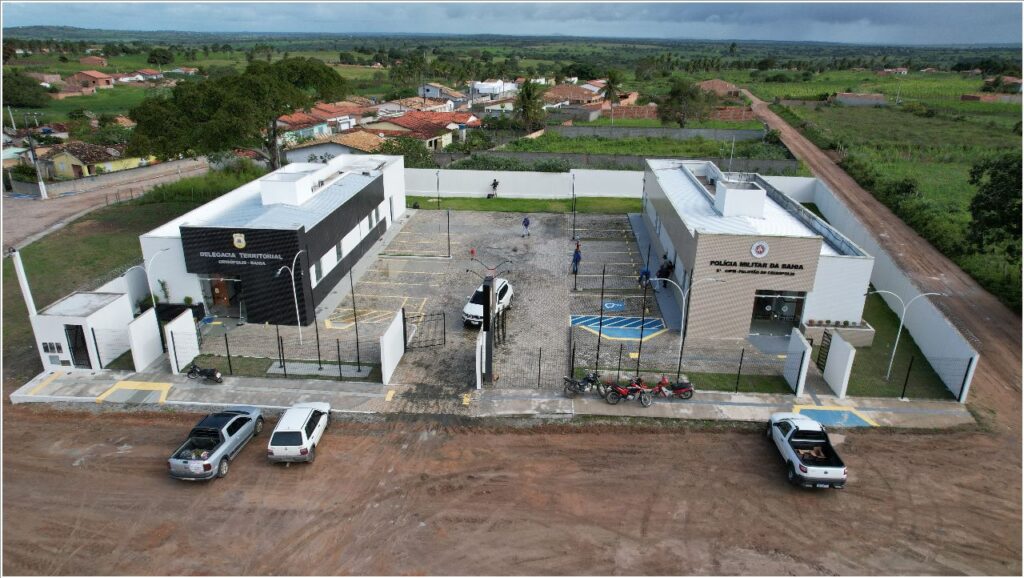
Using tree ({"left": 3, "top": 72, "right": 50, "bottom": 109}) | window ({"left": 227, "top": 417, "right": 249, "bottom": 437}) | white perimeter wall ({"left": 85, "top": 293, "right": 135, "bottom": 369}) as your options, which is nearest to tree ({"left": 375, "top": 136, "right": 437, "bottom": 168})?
white perimeter wall ({"left": 85, "top": 293, "right": 135, "bottom": 369})

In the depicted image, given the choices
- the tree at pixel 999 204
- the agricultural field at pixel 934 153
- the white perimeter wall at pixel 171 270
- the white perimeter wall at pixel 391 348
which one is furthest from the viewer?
the agricultural field at pixel 934 153

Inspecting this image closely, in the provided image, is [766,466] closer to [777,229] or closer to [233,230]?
[777,229]

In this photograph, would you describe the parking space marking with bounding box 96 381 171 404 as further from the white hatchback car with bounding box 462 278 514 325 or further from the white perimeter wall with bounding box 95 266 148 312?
the white hatchback car with bounding box 462 278 514 325

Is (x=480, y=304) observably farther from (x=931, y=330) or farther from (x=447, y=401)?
(x=931, y=330)

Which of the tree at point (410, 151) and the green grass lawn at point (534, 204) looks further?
the tree at point (410, 151)

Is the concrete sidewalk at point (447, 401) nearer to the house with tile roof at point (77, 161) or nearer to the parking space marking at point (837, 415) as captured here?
the parking space marking at point (837, 415)

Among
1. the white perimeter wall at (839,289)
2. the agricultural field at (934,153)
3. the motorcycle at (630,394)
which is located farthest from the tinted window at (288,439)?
the agricultural field at (934,153)
